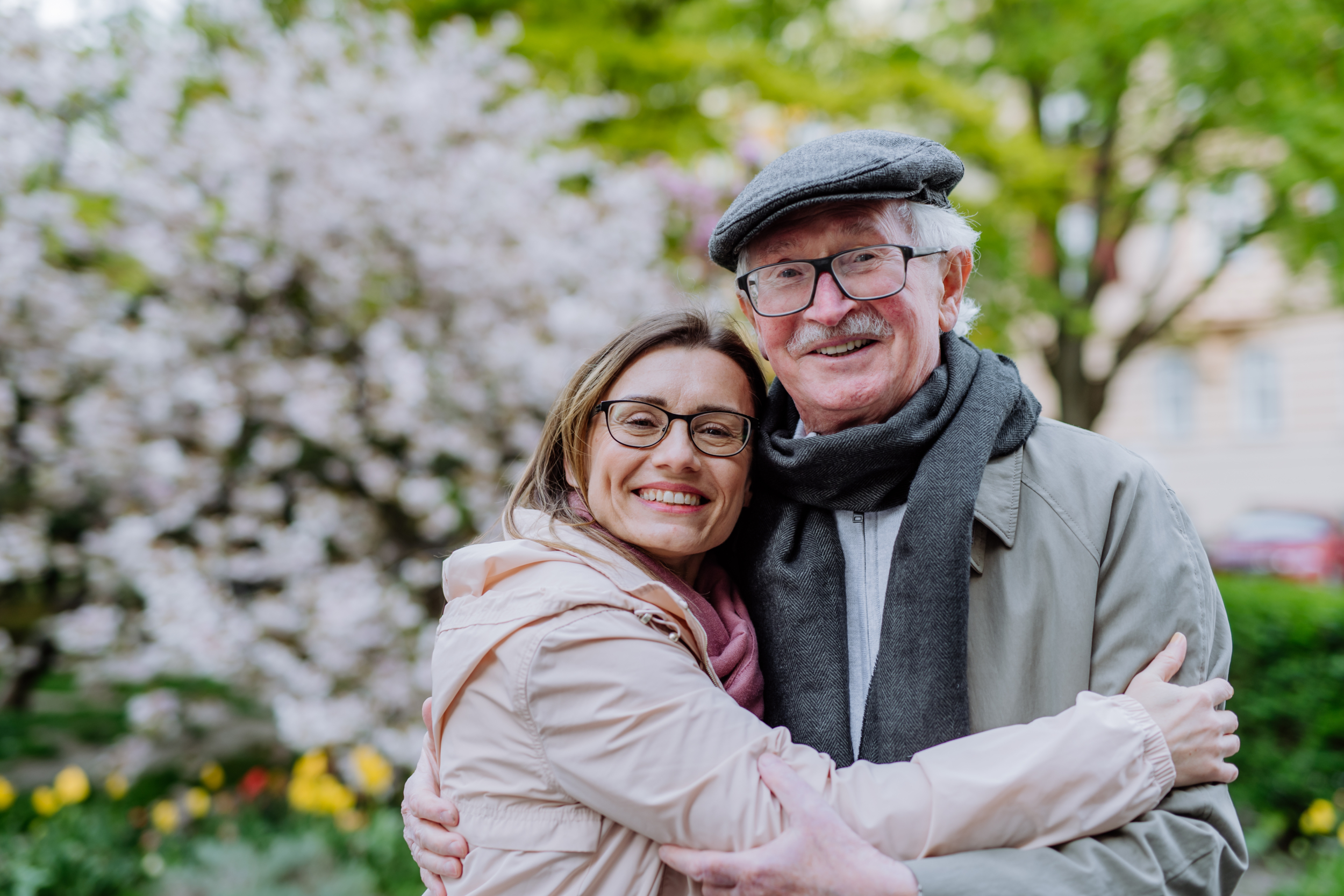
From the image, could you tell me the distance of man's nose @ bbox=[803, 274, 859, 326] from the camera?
181 cm

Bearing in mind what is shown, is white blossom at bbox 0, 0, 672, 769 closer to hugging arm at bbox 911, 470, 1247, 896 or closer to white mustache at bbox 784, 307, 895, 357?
white mustache at bbox 784, 307, 895, 357

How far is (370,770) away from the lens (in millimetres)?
4277

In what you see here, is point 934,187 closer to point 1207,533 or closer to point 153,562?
point 153,562

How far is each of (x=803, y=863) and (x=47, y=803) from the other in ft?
14.1

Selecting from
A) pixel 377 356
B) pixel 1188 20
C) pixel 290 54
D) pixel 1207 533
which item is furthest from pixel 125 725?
pixel 1207 533

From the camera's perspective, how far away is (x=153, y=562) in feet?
14.9

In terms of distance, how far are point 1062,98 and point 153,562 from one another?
35.0 ft

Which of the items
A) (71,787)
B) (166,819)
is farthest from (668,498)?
(71,787)

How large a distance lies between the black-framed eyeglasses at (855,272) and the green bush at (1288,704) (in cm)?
422

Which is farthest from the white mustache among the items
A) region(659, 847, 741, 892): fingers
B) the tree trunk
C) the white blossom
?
the tree trunk

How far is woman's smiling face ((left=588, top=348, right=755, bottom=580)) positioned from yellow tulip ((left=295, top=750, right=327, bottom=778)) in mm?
3174

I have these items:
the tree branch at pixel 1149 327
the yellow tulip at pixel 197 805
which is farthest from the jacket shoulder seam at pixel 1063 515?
the tree branch at pixel 1149 327

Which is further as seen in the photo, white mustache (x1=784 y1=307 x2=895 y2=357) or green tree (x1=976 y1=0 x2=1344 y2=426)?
green tree (x1=976 y1=0 x2=1344 y2=426)

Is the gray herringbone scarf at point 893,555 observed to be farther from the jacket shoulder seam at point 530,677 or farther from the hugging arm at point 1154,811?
the jacket shoulder seam at point 530,677
